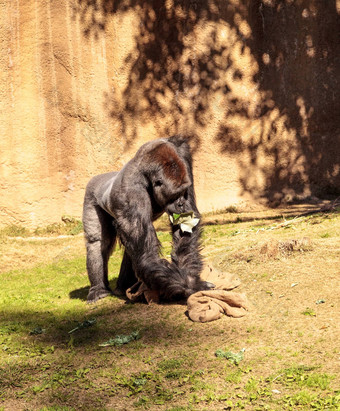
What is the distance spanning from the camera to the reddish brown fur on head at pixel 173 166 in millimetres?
4863

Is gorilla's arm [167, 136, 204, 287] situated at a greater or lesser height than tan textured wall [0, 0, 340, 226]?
lesser

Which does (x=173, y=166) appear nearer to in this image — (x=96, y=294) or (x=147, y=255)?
(x=147, y=255)

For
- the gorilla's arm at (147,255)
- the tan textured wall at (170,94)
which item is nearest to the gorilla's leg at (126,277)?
the gorilla's arm at (147,255)

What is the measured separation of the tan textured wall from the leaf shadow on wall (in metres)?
0.02

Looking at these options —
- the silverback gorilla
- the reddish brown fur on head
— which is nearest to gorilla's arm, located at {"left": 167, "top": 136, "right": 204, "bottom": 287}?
the silverback gorilla

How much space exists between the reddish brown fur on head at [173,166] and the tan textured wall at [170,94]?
5654mm

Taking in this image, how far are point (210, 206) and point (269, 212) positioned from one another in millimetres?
1123

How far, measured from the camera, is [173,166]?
4871 mm

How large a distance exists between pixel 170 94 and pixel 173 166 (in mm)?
6090

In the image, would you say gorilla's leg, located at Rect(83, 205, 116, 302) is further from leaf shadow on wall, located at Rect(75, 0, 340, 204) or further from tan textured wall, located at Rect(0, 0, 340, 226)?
leaf shadow on wall, located at Rect(75, 0, 340, 204)

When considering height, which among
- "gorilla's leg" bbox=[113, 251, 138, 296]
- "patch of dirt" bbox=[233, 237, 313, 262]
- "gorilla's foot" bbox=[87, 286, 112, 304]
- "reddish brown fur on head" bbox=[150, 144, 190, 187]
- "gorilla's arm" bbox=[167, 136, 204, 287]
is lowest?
"gorilla's foot" bbox=[87, 286, 112, 304]

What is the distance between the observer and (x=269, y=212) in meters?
10.3

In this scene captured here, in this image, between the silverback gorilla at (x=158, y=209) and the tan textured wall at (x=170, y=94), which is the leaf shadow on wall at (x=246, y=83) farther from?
the silverback gorilla at (x=158, y=209)

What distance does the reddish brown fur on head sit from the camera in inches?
191
